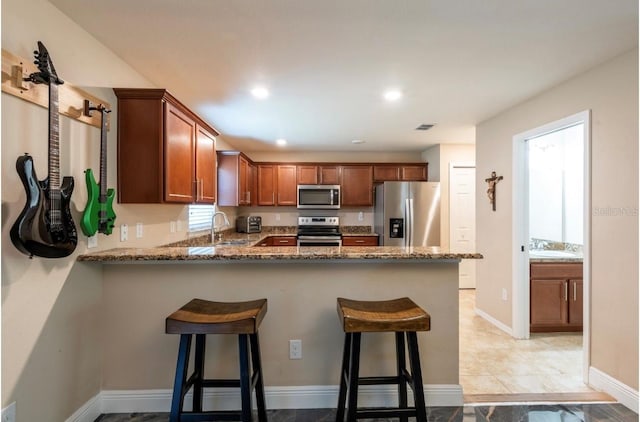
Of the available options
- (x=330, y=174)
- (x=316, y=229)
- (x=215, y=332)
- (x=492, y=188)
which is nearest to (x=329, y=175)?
(x=330, y=174)

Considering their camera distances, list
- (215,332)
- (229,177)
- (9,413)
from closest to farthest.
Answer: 1. (9,413)
2. (215,332)
3. (229,177)

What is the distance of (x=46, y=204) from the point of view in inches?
55.9

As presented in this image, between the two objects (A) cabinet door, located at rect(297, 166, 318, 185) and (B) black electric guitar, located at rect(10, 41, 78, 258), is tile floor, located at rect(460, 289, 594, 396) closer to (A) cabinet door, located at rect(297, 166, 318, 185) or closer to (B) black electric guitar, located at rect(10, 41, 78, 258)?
(B) black electric guitar, located at rect(10, 41, 78, 258)

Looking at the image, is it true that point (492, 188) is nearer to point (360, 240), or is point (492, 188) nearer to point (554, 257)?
point (554, 257)

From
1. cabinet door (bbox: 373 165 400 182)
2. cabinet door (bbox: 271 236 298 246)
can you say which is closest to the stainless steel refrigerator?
cabinet door (bbox: 373 165 400 182)

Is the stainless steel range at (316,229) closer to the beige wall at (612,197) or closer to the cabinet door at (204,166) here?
the cabinet door at (204,166)

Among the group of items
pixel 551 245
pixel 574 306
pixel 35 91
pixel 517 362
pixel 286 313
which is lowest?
pixel 517 362

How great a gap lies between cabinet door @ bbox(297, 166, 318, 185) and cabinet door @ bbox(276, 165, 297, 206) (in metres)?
0.10

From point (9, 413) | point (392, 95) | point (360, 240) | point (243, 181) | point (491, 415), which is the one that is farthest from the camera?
point (360, 240)

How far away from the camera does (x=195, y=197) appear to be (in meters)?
2.47

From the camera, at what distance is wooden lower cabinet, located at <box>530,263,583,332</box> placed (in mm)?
3172

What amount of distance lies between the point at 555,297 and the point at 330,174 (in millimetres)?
3409

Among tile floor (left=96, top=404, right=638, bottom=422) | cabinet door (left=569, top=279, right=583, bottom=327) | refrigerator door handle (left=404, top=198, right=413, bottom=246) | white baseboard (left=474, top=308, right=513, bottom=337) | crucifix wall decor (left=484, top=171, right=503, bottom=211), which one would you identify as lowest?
tile floor (left=96, top=404, right=638, bottom=422)

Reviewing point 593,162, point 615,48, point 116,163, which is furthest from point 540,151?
point 116,163
